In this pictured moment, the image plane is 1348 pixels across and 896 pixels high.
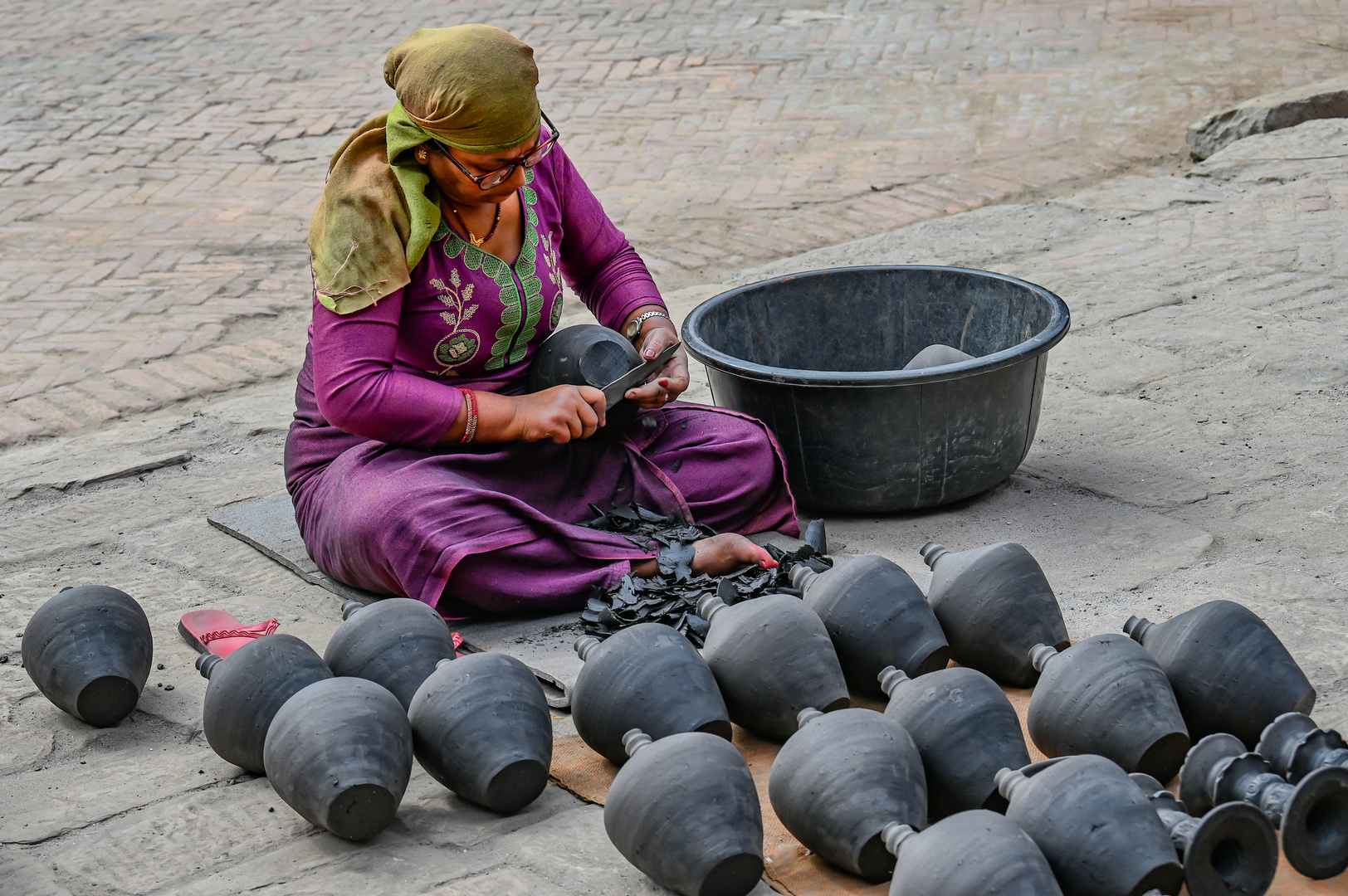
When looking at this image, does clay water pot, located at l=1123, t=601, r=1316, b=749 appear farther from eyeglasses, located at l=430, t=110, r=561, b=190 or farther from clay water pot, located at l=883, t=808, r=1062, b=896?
eyeglasses, located at l=430, t=110, r=561, b=190

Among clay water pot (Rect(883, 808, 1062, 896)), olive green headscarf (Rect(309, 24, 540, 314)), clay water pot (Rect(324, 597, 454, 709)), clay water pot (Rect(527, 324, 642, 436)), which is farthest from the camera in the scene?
clay water pot (Rect(527, 324, 642, 436))

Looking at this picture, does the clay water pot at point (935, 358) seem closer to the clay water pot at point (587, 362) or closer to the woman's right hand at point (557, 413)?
the clay water pot at point (587, 362)

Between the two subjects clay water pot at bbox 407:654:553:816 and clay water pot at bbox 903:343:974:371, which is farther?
clay water pot at bbox 903:343:974:371

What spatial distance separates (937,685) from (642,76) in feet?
24.3

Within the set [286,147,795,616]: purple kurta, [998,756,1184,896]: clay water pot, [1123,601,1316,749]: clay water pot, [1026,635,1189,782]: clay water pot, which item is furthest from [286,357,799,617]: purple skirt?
[998,756,1184,896]: clay water pot

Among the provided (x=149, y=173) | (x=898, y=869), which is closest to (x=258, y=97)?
(x=149, y=173)

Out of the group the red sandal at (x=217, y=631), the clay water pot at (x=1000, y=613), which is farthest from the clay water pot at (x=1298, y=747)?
the red sandal at (x=217, y=631)

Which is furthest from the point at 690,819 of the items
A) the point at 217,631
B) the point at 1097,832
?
the point at 217,631

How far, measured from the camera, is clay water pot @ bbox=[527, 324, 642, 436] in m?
3.44

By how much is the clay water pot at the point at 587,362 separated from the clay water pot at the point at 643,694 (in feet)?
3.22

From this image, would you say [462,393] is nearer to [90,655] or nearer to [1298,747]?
[90,655]

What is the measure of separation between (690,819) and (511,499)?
129 cm

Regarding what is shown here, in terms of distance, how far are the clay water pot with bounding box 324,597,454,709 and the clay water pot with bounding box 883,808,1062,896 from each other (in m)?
1.07

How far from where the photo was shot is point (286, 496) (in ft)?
13.7
